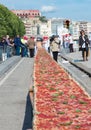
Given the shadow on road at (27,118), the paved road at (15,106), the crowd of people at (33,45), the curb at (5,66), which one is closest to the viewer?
the shadow on road at (27,118)

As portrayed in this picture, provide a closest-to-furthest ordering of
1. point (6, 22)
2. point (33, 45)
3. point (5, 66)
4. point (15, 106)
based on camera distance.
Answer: point (15, 106), point (5, 66), point (33, 45), point (6, 22)

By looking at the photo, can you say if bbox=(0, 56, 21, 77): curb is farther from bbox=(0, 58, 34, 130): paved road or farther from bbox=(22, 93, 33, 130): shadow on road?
bbox=(22, 93, 33, 130): shadow on road

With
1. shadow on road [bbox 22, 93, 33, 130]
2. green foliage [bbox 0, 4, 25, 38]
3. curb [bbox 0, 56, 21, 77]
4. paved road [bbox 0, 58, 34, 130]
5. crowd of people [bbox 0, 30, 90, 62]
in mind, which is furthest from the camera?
green foliage [bbox 0, 4, 25, 38]

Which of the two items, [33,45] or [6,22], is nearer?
[33,45]

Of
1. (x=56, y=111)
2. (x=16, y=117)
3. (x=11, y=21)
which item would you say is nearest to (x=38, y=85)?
(x=16, y=117)

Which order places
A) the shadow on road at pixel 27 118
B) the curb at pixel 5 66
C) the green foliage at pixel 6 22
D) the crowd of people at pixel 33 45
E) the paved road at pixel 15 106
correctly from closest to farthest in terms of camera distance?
the shadow on road at pixel 27 118, the paved road at pixel 15 106, the curb at pixel 5 66, the crowd of people at pixel 33 45, the green foliage at pixel 6 22

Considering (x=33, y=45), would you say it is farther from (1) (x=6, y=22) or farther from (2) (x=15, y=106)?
(1) (x=6, y=22)

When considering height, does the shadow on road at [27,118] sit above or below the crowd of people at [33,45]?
above

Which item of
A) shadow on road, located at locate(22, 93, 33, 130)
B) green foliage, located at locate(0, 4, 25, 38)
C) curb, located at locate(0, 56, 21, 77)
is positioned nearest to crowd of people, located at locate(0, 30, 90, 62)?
curb, located at locate(0, 56, 21, 77)

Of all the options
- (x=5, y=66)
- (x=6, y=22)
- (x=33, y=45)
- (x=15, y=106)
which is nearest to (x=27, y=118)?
(x=15, y=106)

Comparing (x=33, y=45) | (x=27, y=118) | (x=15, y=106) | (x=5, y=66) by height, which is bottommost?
(x=33, y=45)

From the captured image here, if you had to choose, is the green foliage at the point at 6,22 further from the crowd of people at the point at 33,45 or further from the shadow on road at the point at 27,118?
the shadow on road at the point at 27,118

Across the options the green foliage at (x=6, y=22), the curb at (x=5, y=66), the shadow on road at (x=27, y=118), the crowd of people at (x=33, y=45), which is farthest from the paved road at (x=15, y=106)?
the green foliage at (x=6, y=22)

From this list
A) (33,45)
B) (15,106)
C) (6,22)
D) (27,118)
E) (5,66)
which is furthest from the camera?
(6,22)
